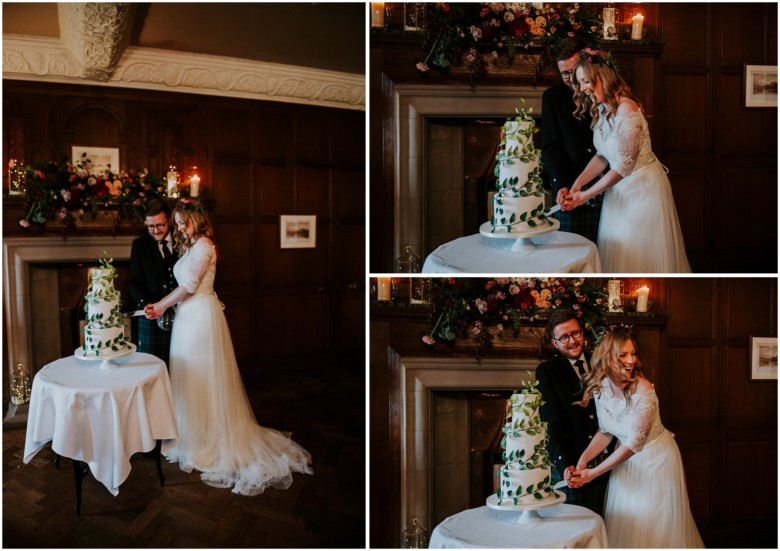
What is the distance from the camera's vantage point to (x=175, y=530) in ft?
8.79

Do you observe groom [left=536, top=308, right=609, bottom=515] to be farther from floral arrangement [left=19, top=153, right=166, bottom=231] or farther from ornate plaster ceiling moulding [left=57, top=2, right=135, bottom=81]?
ornate plaster ceiling moulding [left=57, top=2, right=135, bottom=81]

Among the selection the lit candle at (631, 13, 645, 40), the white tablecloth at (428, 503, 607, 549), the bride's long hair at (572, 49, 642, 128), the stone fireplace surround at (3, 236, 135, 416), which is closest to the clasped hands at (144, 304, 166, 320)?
the stone fireplace surround at (3, 236, 135, 416)

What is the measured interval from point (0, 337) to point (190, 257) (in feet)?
2.95

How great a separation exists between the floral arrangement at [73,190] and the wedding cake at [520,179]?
185cm

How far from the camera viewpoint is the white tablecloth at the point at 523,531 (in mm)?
2217

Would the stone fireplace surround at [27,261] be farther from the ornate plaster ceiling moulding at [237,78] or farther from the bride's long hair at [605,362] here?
the bride's long hair at [605,362]

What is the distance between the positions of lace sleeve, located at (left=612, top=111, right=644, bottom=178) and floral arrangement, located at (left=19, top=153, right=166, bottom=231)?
2.19 meters

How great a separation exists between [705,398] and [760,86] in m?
1.24

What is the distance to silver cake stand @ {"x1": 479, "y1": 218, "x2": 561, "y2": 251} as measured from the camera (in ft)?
7.13

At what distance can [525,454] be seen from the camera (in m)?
2.19

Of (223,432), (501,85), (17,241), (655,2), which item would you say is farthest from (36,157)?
(655,2)

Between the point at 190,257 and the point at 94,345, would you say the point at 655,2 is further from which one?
Answer: the point at 94,345

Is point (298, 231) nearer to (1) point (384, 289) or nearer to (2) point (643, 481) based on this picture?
(1) point (384, 289)

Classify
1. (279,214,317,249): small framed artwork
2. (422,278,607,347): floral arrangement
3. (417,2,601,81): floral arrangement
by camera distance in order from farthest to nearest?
1. (279,214,317,249): small framed artwork
2. (422,278,607,347): floral arrangement
3. (417,2,601,81): floral arrangement
